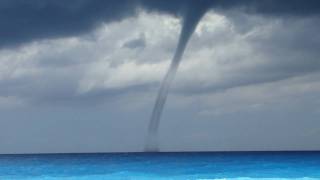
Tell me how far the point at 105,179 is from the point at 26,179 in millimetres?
7030

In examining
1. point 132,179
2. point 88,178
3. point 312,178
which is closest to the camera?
point 312,178

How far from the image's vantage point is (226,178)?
140 feet

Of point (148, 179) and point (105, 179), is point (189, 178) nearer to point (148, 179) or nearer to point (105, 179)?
point (148, 179)

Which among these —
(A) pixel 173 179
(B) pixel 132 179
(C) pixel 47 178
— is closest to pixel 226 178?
(A) pixel 173 179

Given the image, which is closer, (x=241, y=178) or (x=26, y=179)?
(x=241, y=178)

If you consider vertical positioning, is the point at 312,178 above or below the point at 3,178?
below

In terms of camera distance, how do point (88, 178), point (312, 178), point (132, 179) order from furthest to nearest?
point (88, 178), point (132, 179), point (312, 178)

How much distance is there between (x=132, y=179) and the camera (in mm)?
43812

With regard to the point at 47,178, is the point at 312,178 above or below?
below

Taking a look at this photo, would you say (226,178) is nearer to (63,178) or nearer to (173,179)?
(173,179)

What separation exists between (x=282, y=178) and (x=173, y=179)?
7712mm

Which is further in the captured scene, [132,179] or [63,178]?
[63,178]

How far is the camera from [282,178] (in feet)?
138

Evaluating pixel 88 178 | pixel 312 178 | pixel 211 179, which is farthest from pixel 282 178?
pixel 88 178
